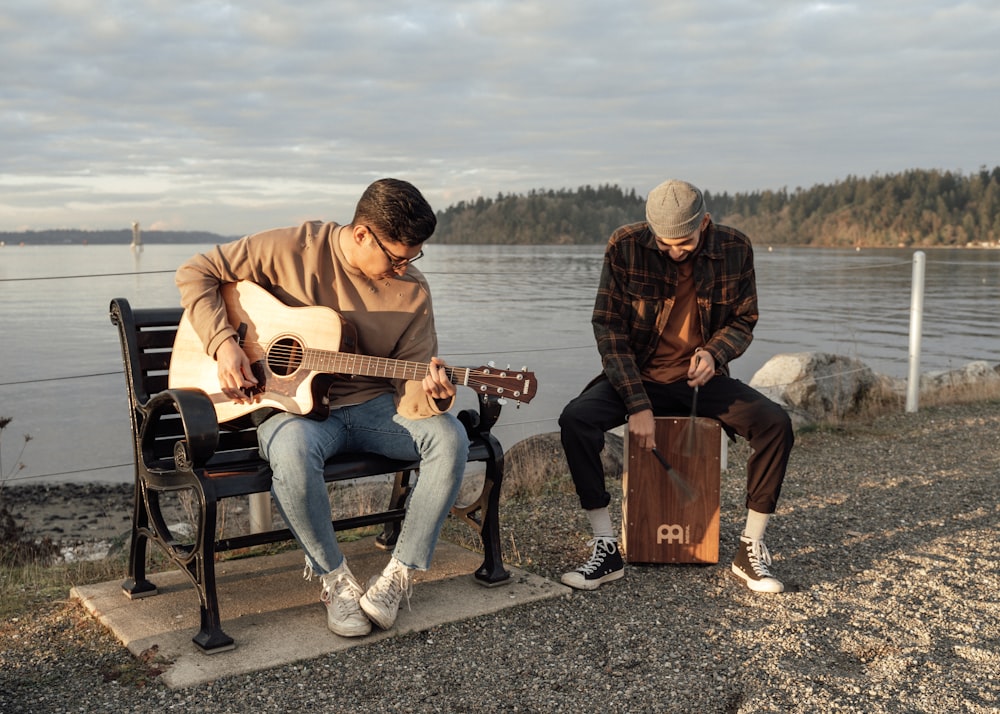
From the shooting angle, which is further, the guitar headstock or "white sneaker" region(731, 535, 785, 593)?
"white sneaker" region(731, 535, 785, 593)

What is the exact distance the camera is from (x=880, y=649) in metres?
3.18

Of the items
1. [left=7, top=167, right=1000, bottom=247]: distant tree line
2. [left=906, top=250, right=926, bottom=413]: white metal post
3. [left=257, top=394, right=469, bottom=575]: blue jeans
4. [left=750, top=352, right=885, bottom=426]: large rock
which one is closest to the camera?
[left=257, top=394, right=469, bottom=575]: blue jeans

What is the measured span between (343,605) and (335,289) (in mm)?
1129

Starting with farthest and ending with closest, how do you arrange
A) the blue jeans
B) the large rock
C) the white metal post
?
the large rock < the white metal post < the blue jeans

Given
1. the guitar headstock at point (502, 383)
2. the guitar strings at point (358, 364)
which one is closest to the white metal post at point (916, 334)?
the guitar headstock at point (502, 383)

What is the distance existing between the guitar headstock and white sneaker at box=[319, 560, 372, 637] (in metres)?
0.79

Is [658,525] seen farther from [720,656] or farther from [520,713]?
[520,713]

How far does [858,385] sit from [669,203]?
5989 millimetres

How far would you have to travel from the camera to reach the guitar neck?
3.32 m

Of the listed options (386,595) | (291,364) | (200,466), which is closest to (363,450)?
(291,364)

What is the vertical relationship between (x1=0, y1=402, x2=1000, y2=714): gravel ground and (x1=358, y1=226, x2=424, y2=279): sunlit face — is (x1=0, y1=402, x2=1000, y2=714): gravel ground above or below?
below

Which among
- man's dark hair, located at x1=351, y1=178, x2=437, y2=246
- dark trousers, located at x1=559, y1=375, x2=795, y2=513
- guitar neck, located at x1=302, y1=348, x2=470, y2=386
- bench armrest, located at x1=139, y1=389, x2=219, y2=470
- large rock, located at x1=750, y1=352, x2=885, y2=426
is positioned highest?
man's dark hair, located at x1=351, y1=178, x2=437, y2=246

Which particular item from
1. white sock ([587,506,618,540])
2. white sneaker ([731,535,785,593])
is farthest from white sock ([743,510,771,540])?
white sock ([587,506,618,540])

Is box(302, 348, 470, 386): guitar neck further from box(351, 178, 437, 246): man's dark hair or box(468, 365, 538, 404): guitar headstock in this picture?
box(351, 178, 437, 246): man's dark hair
